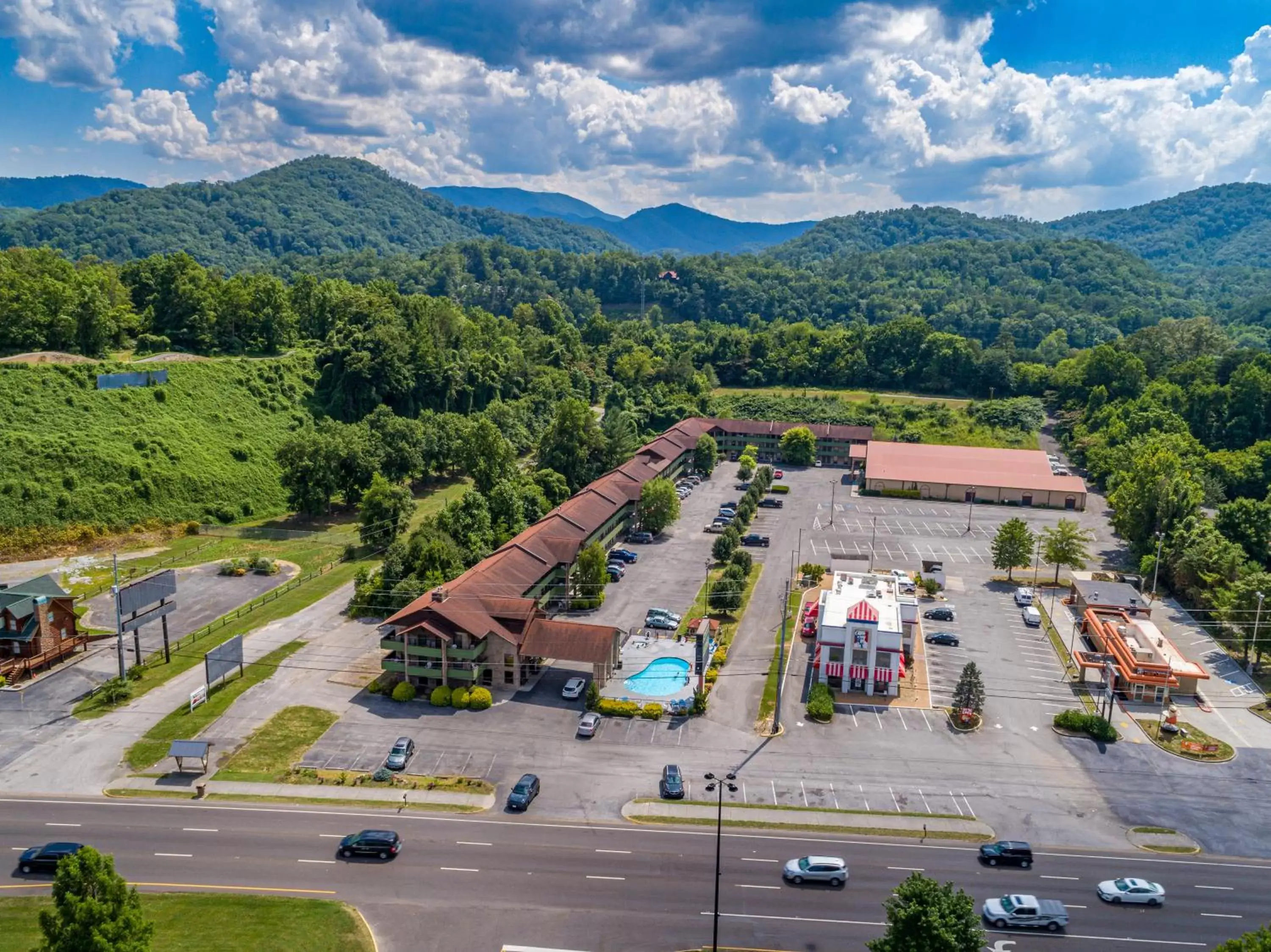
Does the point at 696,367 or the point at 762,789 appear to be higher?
the point at 696,367

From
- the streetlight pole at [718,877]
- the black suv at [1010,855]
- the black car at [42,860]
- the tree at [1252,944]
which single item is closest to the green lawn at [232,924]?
the black car at [42,860]

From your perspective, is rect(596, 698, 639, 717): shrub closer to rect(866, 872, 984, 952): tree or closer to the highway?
the highway

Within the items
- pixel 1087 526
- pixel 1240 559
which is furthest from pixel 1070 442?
pixel 1240 559

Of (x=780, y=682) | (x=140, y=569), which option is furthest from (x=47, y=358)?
(x=780, y=682)

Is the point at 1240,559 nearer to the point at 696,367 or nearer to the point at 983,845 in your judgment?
the point at 983,845

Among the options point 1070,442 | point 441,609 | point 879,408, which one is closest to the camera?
point 441,609
